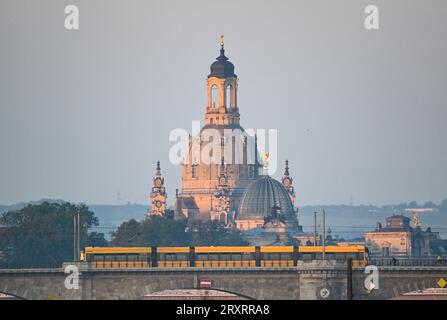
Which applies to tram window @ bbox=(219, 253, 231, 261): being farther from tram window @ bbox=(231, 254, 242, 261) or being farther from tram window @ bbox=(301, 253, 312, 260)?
tram window @ bbox=(301, 253, 312, 260)

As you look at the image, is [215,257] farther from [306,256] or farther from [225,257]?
[306,256]

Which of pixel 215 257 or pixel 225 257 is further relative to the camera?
pixel 215 257

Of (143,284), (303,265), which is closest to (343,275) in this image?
(303,265)

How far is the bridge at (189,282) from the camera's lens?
494ft

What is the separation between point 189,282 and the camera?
151125 mm

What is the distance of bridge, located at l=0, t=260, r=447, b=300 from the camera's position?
150 metres

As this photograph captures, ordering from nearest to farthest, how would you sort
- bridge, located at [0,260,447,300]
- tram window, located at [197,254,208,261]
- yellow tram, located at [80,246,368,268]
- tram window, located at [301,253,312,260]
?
bridge, located at [0,260,447,300], yellow tram, located at [80,246,368,268], tram window, located at [301,253,312,260], tram window, located at [197,254,208,261]

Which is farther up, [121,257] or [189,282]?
[121,257]

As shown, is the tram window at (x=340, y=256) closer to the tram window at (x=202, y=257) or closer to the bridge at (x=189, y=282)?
the bridge at (x=189, y=282)

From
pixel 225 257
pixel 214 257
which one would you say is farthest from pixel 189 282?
pixel 214 257

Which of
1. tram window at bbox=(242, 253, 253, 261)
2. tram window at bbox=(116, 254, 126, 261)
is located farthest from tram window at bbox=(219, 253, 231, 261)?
tram window at bbox=(116, 254, 126, 261)

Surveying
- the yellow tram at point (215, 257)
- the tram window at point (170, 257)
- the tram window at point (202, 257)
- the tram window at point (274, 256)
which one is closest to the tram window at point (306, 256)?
the yellow tram at point (215, 257)
